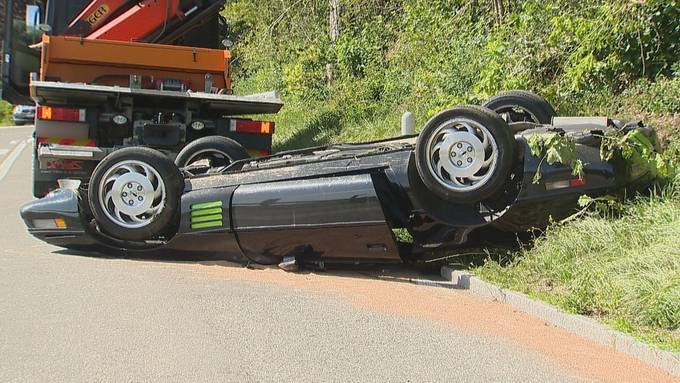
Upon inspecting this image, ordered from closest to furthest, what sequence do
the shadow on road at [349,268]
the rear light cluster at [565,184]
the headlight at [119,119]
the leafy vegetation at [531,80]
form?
the leafy vegetation at [531,80]
the rear light cluster at [565,184]
the shadow on road at [349,268]
the headlight at [119,119]

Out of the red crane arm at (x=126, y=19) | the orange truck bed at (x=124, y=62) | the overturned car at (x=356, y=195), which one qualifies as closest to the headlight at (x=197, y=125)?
the orange truck bed at (x=124, y=62)

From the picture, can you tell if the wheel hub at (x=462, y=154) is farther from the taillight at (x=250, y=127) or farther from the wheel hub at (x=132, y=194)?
the taillight at (x=250, y=127)

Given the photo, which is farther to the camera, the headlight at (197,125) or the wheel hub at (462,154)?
the headlight at (197,125)

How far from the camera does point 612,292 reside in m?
4.84

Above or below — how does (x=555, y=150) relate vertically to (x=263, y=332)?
above

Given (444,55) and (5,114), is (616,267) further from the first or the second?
(5,114)

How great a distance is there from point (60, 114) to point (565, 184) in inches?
282

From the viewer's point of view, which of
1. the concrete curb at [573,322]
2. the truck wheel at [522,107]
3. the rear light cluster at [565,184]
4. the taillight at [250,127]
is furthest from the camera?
the taillight at [250,127]

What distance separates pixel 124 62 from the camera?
10625 mm

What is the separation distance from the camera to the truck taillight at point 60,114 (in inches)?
390

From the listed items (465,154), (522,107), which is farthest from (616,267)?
(522,107)

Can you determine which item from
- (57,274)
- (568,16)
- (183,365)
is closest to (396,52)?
(568,16)

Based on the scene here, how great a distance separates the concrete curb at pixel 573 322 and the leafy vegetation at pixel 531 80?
4.0 inches

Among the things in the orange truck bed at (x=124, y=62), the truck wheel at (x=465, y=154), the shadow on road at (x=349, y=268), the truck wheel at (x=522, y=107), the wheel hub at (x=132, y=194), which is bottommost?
the shadow on road at (x=349, y=268)
